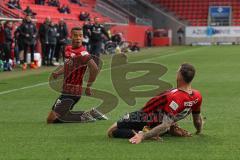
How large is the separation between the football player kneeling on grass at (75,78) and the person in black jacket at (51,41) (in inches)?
642

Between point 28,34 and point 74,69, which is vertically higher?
point 74,69

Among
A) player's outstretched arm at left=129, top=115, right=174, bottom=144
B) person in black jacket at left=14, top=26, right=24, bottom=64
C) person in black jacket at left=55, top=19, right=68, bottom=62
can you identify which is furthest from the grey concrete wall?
player's outstretched arm at left=129, top=115, right=174, bottom=144

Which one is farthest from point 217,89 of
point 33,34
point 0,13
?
point 0,13

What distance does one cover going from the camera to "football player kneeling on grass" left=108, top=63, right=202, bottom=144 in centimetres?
791

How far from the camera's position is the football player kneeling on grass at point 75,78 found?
10.2 meters

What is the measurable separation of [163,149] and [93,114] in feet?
9.26

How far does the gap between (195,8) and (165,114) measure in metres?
54.8

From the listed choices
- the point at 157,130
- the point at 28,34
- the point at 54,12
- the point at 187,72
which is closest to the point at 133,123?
the point at 157,130

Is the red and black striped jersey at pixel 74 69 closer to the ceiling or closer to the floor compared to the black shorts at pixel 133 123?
closer to the ceiling

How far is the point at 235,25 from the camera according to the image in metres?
59.9

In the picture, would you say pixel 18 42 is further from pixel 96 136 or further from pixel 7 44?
pixel 96 136

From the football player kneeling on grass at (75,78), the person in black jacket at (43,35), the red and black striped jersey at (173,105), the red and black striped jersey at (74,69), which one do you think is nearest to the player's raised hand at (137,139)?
the red and black striped jersey at (173,105)

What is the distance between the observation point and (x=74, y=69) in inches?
404

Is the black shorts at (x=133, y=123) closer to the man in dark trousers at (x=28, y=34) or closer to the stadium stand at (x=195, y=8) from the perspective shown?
the man in dark trousers at (x=28, y=34)
